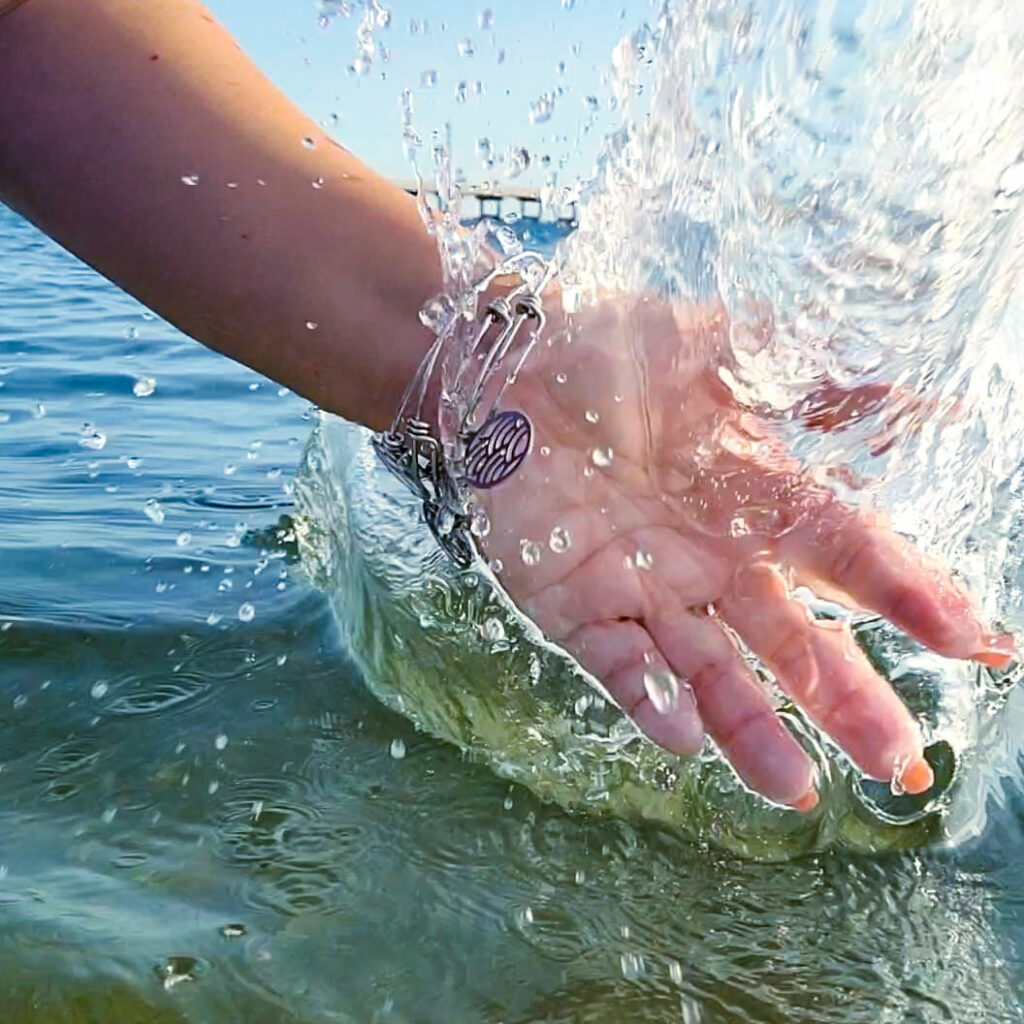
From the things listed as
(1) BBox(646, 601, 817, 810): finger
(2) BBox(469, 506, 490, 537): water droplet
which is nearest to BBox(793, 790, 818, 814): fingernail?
(1) BBox(646, 601, 817, 810): finger

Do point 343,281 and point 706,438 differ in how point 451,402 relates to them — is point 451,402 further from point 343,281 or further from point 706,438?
point 706,438

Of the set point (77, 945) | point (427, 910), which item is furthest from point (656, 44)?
point (77, 945)

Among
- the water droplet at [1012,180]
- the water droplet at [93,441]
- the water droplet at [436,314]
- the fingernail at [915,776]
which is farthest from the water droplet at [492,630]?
the water droplet at [93,441]

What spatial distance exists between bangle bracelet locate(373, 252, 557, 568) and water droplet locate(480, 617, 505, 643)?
435 millimetres

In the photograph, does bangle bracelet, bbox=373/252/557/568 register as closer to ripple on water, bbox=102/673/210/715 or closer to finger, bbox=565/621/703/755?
finger, bbox=565/621/703/755

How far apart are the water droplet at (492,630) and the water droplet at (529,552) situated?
1.97ft

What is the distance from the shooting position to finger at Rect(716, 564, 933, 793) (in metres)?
1.49

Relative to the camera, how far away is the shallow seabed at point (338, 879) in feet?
4.77

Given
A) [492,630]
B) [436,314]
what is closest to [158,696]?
[492,630]

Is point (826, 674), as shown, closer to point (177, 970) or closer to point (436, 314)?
point (436, 314)

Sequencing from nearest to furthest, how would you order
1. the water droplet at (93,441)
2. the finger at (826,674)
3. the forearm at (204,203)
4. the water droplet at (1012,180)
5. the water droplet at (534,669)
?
the water droplet at (1012,180) → the finger at (826,674) → the forearm at (204,203) → the water droplet at (534,669) → the water droplet at (93,441)

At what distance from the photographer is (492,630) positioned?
219 centimetres

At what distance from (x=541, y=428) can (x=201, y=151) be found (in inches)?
20.9

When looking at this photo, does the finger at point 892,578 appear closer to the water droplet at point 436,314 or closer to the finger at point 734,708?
the finger at point 734,708
